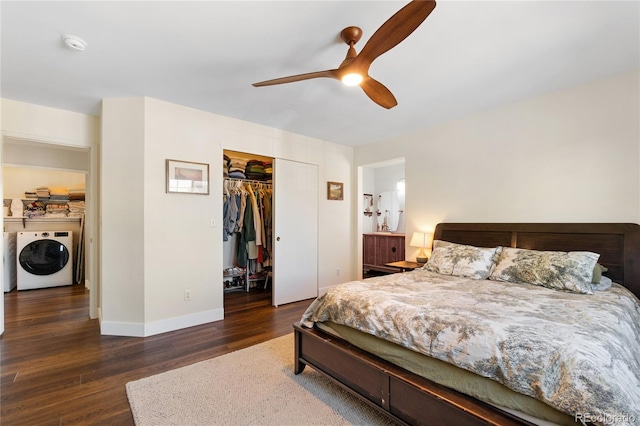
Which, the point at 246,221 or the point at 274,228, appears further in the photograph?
the point at 246,221

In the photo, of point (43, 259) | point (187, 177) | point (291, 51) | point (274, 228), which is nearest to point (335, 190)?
point (274, 228)

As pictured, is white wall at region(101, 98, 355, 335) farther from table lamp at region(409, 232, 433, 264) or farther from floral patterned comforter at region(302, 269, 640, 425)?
table lamp at region(409, 232, 433, 264)

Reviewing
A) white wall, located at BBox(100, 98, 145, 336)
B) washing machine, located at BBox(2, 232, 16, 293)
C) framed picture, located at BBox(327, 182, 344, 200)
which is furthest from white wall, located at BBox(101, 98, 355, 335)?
washing machine, located at BBox(2, 232, 16, 293)

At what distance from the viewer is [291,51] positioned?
6.95 ft

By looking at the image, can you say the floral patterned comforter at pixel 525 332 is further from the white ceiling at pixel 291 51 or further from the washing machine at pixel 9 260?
the washing machine at pixel 9 260

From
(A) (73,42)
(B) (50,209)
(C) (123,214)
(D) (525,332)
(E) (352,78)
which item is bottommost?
(D) (525,332)

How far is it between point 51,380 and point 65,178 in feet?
16.4

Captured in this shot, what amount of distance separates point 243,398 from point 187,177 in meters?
2.29

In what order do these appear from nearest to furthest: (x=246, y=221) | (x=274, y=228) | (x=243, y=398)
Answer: (x=243, y=398) < (x=274, y=228) < (x=246, y=221)

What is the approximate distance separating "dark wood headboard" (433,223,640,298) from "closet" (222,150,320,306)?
2142 millimetres

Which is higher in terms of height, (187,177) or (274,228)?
(187,177)

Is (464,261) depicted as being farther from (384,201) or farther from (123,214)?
(384,201)

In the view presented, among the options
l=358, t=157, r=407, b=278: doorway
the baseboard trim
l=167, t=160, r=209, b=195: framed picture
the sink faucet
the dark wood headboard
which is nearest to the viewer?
the dark wood headboard

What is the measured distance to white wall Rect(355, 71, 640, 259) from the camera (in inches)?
99.3
